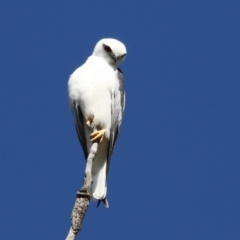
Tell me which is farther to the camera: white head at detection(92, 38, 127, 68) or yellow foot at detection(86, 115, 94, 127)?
white head at detection(92, 38, 127, 68)

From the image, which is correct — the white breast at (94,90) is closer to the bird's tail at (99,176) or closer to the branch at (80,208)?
the bird's tail at (99,176)

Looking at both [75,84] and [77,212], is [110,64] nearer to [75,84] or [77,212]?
[75,84]

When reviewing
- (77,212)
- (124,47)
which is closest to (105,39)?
(124,47)

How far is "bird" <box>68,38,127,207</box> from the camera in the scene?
35.7ft

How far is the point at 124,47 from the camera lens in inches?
444

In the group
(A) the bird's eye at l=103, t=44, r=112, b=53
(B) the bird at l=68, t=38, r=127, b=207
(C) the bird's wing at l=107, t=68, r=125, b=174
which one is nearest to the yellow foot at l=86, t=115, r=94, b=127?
(B) the bird at l=68, t=38, r=127, b=207

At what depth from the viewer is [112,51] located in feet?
36.9

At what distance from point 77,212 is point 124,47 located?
3331 millimetres

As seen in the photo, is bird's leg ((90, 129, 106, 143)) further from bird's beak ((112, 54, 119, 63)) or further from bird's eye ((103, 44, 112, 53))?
bird's eye ((103, 44, 112, 53))

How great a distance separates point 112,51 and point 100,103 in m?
0.77

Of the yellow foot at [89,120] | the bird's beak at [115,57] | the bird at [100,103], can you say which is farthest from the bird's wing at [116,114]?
the yellow foot at [89,120]

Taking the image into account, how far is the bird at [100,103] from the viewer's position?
10.9 m

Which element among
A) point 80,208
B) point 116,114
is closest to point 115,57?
point 116,114

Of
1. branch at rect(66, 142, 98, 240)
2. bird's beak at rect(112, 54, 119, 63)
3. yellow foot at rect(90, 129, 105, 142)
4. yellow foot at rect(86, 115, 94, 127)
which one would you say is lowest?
branch at rect(66, 142, 98, 240)
